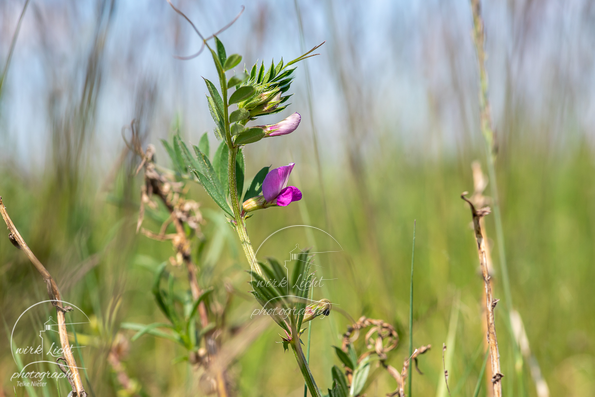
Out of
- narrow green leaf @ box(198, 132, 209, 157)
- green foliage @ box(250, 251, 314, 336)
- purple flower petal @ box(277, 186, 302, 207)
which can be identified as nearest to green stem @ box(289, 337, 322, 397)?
green foliage @ box(250, 251, 314, 336)

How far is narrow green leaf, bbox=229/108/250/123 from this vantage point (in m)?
0.43

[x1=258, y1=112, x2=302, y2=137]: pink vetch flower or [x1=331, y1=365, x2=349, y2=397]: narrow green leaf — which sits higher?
[x1=258, y1=112, x2=302, y2=137]: pink vetch flower

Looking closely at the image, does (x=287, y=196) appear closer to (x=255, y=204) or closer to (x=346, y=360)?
(x=255, y=204)

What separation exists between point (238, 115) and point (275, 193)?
9 cm

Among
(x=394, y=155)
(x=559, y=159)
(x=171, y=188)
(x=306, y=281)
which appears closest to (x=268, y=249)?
(x=394, y=155)

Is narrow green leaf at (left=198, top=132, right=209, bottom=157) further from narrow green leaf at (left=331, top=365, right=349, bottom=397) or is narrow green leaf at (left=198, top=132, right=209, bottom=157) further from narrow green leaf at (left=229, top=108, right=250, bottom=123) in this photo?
narrow green leaf at (left=331, top=365, right=349, bottom=397)

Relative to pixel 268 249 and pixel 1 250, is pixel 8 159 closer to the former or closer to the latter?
pixel 1 250

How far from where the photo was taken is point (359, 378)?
0.59 metres

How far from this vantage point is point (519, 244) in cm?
175

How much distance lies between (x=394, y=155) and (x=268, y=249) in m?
0.99

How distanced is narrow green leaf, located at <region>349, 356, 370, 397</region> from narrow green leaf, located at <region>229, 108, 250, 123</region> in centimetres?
39

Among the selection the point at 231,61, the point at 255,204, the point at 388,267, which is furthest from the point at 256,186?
the point at 388,267

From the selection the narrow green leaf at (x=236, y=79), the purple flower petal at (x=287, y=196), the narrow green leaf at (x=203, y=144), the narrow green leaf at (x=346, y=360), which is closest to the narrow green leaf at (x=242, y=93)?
the narrow green leaf at (x=236, y=79)

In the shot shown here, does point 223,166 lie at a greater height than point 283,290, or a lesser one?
→ greater
